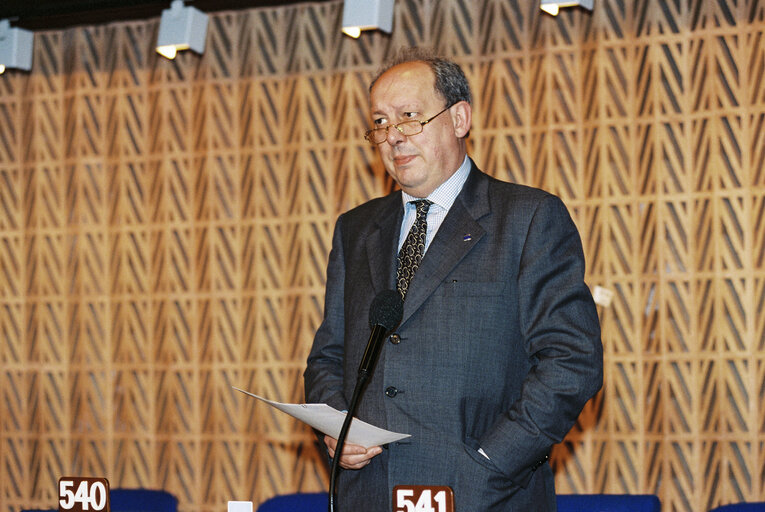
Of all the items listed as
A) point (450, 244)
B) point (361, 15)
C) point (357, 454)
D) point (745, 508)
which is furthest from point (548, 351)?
point (361, 15)

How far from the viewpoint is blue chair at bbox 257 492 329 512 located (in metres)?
3.09

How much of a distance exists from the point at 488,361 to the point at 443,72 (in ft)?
2.58

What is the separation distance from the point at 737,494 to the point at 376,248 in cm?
306

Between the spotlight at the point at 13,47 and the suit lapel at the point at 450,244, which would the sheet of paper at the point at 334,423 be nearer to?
the suit lapel at the point at 450,244

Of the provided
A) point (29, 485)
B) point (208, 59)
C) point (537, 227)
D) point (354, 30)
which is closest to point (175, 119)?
point (208, 59)

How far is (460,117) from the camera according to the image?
8.44 feet

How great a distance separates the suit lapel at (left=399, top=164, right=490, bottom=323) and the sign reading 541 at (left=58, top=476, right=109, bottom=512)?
2.72 ft

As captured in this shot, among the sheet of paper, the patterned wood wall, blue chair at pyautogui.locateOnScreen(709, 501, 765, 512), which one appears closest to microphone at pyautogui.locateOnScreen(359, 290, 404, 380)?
the sheet of paper

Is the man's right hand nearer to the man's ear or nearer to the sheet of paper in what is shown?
the sheet of paper

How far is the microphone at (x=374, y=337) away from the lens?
1.96 metres

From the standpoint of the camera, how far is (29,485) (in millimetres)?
5852

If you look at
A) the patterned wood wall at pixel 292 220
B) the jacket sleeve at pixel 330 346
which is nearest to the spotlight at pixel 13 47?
the patterned wood wall at pixel 292 220

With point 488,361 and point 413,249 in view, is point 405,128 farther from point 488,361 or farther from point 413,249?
point 488,361

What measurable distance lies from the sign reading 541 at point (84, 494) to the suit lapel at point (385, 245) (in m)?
0.83
